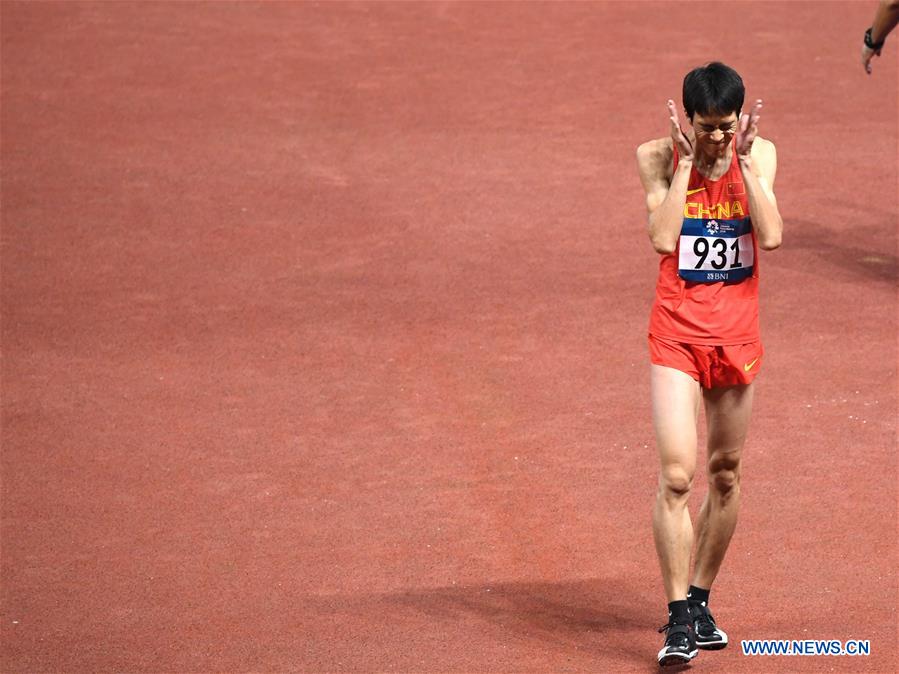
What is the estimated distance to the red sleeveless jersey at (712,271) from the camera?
235 inches

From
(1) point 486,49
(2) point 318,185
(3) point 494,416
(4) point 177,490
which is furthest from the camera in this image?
(1) point 486,49

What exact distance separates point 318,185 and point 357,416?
15.2ft

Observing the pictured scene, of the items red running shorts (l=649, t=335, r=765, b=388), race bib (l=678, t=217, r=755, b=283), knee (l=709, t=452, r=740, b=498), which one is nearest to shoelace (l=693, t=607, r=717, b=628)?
knee (l=709, t=452, r=740, b=498)

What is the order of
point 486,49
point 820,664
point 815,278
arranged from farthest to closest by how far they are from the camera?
point 486,49
point 815,278
point 820,664

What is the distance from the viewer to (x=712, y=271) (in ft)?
19.8

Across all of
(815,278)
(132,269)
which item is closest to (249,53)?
(132,269)

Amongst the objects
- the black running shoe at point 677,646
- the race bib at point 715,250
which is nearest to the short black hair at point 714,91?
the race bib at point 715,250

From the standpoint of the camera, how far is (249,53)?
657 inches

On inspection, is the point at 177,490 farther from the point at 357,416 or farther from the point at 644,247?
the point at 644,247

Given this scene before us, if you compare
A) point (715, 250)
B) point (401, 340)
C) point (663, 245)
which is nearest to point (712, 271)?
point (715, 250)

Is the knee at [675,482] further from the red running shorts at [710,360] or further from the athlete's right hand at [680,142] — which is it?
the athlete's right hand at [680,142]

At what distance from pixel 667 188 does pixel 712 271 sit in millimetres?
364

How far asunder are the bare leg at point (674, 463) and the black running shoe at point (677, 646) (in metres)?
0.12

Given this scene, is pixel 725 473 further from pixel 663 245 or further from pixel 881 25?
pixel 881 25
